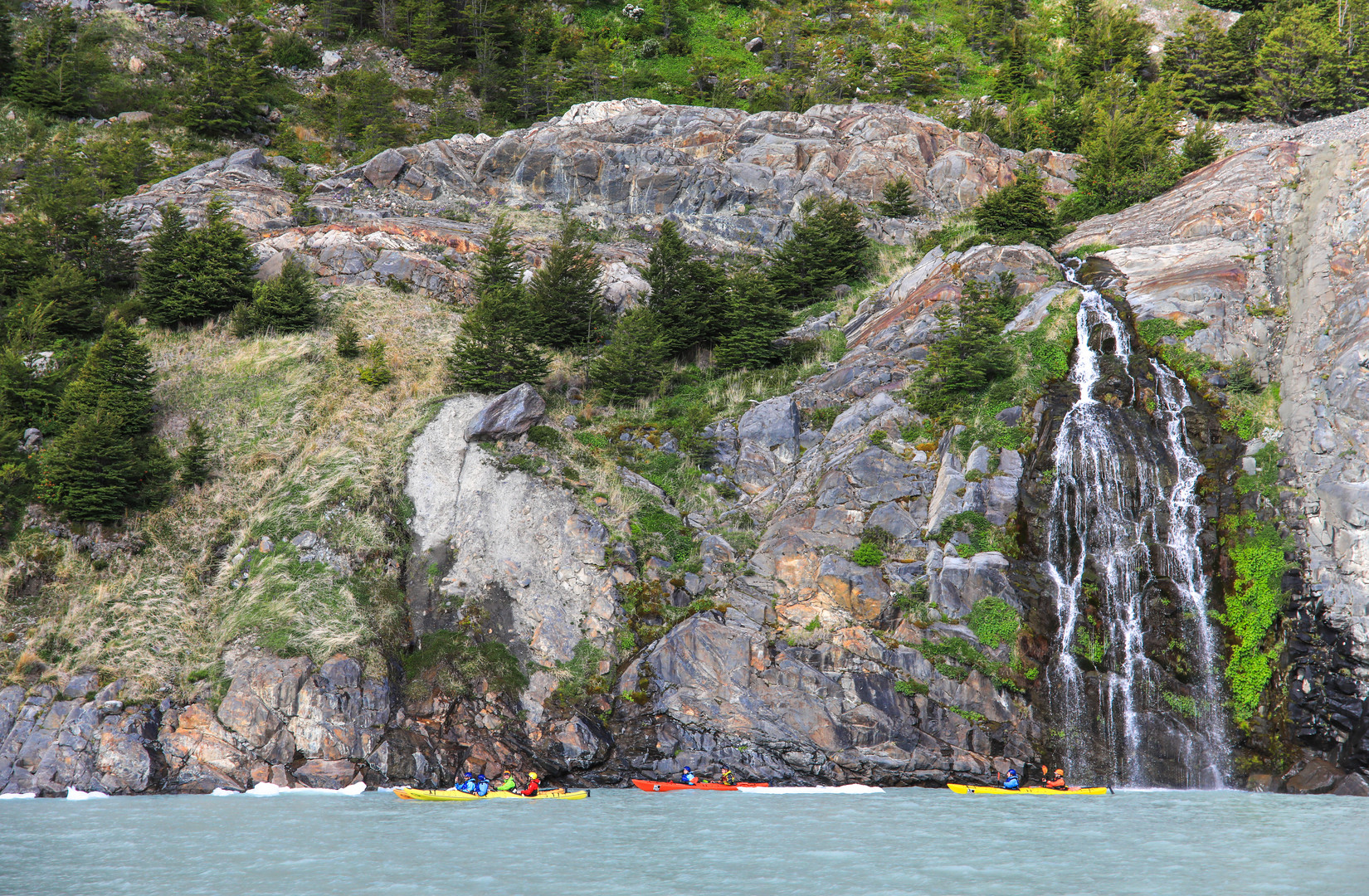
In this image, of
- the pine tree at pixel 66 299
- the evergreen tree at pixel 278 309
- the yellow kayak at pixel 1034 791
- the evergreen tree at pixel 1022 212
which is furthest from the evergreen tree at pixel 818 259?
the pine tree at pixel 66 299

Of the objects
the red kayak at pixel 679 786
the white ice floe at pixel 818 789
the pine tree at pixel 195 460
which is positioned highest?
the pine tree at pixel 195 460

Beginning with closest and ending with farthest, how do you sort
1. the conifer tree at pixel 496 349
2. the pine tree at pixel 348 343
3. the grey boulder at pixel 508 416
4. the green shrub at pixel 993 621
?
the green shrub at pixel 993 621
the grey boulder at pixel 508 416
the conifer tree at pixel 496 349
the pine tree at pixel 348 343

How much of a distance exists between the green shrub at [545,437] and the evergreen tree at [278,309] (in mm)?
13033

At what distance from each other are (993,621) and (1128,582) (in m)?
4.26

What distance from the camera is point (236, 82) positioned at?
2071 inches

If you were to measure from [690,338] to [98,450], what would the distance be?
22.6m

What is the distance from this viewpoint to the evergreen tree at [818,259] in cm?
4019

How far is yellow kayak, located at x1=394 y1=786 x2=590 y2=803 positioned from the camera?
20672 mm

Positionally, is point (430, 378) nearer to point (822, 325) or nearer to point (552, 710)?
point (552, 710)

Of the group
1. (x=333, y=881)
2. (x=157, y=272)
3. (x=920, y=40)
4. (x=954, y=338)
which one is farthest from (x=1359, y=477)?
(x=920, y=40)

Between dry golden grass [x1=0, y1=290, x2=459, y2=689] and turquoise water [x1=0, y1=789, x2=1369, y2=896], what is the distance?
16.8ft

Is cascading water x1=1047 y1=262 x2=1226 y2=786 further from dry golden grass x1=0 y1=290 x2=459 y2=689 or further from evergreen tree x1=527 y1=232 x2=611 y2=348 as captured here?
dry golden grass x1=0 y1=290 x2=459 y2=689

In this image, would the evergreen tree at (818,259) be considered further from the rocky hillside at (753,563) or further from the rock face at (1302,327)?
the rock face at (1302,327)

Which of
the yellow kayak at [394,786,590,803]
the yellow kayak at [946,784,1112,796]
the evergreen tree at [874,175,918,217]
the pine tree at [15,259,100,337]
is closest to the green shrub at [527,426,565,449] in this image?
the yellow kayak at [394,786,590,803]
